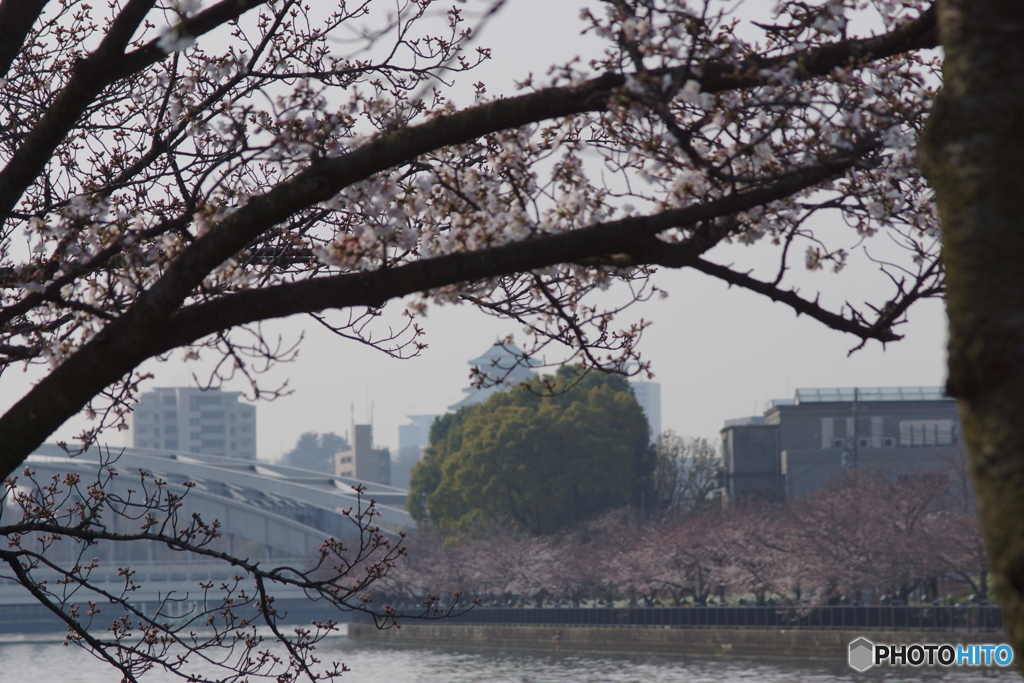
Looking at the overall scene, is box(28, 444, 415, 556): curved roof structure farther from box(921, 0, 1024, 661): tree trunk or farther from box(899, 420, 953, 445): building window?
box(921, 0, 1024, 661): tree trunk

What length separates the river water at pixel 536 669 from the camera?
25.5m

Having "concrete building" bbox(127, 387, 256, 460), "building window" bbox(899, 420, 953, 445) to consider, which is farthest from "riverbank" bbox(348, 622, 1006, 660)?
"concrete building" bbox(127, 387, 256, 460)

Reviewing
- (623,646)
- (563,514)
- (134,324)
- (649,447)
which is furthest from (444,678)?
(134,324)

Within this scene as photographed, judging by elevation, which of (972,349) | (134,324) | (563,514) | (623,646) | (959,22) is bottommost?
(623,646)

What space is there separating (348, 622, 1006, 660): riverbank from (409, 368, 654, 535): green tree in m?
6.19

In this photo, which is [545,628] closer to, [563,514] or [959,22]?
[563,514]

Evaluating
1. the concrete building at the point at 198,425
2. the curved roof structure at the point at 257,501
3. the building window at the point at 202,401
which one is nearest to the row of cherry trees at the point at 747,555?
the curved roof structure at the point at 257,501

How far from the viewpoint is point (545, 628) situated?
1427 inches

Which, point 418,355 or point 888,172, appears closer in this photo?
point 888,172

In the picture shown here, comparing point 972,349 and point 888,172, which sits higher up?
point 888,172

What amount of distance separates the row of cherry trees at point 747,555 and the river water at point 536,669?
4348mm

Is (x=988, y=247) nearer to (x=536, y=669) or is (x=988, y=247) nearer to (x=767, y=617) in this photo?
(x=536, y=669)

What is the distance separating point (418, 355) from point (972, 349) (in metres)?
3.88

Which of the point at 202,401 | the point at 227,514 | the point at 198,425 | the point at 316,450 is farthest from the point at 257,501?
the point at 316,450
